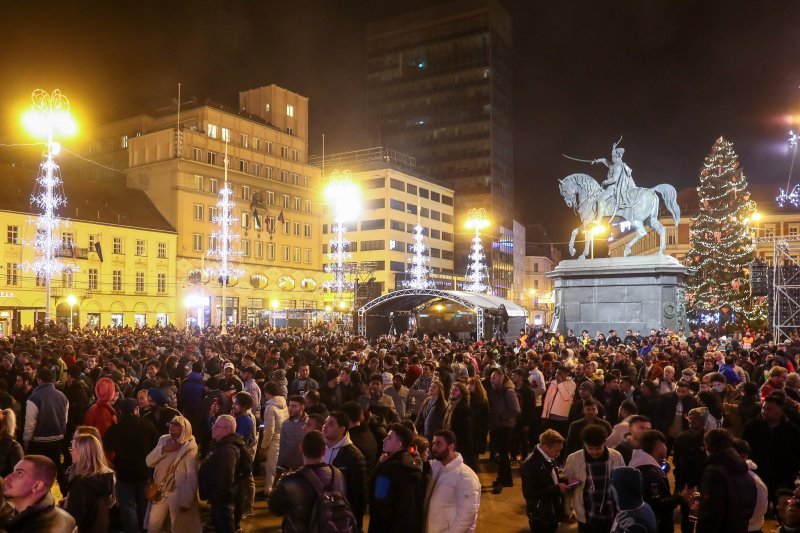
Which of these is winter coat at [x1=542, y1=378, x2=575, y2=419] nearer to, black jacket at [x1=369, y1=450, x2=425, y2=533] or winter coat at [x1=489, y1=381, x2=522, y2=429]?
winter coat at [x1=489, y1=381, x2=522, y2=429]

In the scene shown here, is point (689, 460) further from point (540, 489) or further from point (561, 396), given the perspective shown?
point (561, 396)

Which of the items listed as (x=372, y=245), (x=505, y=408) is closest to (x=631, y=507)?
(x=505, y=408)

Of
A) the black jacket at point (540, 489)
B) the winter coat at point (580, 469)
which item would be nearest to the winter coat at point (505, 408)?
the black jacket at point (540, 489)

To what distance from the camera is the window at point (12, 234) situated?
168 feet

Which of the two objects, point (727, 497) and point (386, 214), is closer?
point (727, 497)

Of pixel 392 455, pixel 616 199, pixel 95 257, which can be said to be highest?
pixel 616 199

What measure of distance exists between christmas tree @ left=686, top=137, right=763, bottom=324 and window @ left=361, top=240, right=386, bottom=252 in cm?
4191

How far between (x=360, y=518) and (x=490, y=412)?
5471 millimetres

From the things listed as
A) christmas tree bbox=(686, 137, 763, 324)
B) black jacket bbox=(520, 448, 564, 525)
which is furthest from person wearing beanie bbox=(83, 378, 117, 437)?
christmas tree bbox=(686, 137, 763, 324)

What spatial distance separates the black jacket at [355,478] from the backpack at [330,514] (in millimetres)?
1038

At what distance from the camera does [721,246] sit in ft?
151

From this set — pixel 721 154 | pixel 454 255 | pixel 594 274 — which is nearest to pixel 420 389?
pixel 594 274

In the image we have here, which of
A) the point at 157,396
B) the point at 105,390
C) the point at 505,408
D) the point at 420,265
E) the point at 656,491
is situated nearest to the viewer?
the point at 656,491

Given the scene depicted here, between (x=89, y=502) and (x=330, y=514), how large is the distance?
7.66 feet
